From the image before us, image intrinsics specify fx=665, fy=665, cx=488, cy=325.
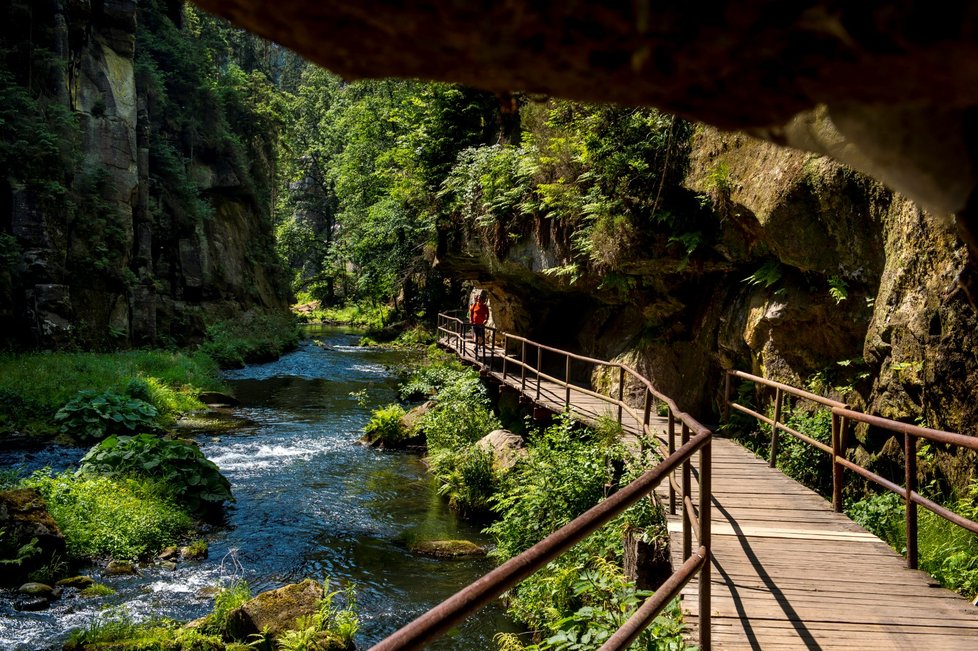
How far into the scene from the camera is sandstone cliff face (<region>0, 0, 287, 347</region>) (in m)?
18.3

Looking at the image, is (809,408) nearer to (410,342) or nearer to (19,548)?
(19,548)

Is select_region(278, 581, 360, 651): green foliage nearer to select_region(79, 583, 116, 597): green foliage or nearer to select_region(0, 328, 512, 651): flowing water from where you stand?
select_region(0, 328, 512, 651): flowing water

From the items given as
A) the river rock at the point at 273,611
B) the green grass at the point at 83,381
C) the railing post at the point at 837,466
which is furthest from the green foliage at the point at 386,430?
the railing post at the point at 837,466

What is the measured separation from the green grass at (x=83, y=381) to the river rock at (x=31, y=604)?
6.63m

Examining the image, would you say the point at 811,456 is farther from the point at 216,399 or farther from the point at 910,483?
the point at 216,399

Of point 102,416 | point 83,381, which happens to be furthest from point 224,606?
point 83,381

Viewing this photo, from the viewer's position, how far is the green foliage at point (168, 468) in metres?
10.2

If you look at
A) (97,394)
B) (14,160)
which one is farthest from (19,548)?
(14,160)

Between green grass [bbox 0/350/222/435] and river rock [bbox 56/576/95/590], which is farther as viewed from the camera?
green grass [bbox 0/350/222/435]

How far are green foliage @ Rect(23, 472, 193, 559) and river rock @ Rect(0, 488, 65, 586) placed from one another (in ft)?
1.02

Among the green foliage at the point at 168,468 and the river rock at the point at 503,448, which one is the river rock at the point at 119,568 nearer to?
the green foliage at the point at 168,468

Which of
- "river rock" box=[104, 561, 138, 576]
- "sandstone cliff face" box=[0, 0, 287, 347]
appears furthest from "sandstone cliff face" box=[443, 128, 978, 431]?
"sandstone cliff face" box=[0, 0, 287, 347]

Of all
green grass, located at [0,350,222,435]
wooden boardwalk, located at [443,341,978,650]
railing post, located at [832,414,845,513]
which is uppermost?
railing post, located at [832,414,845,513]

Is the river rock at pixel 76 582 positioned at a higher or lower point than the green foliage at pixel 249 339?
lower
